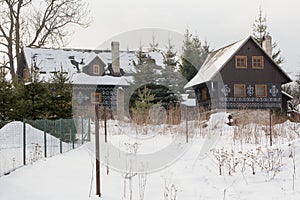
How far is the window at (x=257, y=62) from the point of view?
Result: 27061mm

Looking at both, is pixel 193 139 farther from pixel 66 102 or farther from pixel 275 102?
pixel 275 102

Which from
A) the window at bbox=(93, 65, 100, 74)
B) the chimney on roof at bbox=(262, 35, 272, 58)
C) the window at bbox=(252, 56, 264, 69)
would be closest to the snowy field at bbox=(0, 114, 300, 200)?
the window at bbox=(252, 56, 264, 69)

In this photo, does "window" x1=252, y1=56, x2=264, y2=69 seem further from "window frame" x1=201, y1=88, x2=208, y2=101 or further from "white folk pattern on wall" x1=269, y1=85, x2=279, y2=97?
"window frame" x1=201, y1=88, x2=208, y2=101

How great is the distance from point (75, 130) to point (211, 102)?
15.7 metres

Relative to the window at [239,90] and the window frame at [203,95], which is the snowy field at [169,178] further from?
the window frame at [203,95]

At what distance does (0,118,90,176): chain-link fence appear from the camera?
30.9 feet

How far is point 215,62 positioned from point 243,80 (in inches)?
89.9

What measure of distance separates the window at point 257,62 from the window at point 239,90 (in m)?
1.55

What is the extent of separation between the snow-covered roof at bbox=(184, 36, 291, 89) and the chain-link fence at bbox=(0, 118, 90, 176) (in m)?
15.1

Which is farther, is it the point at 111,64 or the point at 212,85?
the point at 111,64

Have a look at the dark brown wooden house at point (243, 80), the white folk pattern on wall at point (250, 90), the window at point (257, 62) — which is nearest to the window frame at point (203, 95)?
the dark brown wooden house at point (243, 80)

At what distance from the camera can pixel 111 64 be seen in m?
29.8

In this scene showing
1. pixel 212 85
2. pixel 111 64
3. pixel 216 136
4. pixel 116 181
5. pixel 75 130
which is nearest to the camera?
pixel 116 181

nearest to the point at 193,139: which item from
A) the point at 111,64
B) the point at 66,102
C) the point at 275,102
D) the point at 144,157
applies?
the point at 144,157
